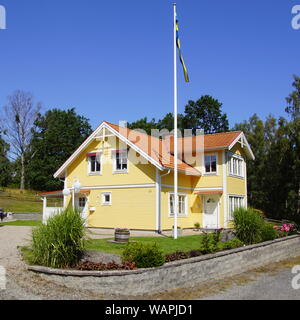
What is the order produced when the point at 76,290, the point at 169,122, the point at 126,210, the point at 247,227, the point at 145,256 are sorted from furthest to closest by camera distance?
1. the point at 169,122
2. the point at 126,210
3. the point at 247,227
4. the point at 145,256
5. the point at 76,290

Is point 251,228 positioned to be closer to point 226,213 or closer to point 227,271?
point 227,271

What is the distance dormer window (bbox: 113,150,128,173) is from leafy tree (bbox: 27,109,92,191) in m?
34.0

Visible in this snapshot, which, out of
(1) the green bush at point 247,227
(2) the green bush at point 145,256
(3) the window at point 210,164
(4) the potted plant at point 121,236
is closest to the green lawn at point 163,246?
(4) the potted plant at point 121,236

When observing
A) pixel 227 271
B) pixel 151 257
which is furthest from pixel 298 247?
pixel 151 257

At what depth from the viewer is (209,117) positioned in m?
60.7

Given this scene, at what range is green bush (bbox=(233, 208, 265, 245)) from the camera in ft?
55.1

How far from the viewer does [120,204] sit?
74.6 feet

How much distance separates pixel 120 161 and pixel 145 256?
1326 cm

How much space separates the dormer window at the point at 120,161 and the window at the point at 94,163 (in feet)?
4.84

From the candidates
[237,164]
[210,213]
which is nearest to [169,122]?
[237,164]

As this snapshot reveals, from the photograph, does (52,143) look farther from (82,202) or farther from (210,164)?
(210,164)

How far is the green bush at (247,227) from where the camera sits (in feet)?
55.1

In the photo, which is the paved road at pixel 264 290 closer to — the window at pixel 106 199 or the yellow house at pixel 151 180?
the yellow house at pixel 151 180
